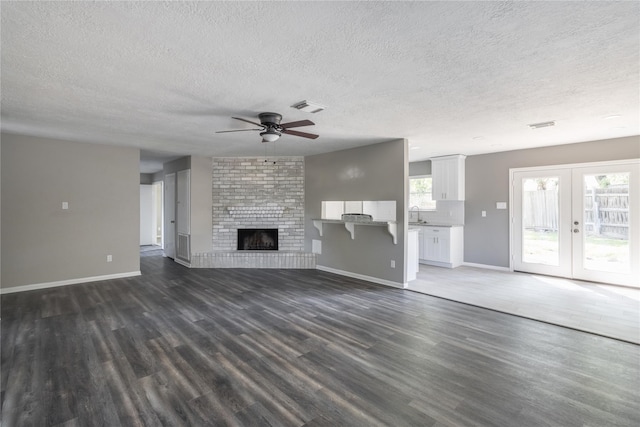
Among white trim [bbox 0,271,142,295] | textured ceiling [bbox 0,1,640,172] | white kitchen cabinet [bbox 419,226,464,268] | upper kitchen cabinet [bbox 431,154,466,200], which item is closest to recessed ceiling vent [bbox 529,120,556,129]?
textured ceiling [bbox 0,1,640,172]

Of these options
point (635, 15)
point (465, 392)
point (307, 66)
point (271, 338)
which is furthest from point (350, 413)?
point (635, 15)

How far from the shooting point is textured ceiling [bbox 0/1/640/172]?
171 cm

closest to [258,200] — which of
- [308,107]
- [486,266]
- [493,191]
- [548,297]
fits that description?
[308,107]

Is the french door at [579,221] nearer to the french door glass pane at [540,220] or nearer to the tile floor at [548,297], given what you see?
the french door glass pane at [540,220]

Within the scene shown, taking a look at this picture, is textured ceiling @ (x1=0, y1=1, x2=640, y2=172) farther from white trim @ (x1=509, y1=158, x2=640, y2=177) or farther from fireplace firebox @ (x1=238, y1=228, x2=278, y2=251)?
fireplace firebox @ (x1=238, y1=228, x2=278, y2=251)

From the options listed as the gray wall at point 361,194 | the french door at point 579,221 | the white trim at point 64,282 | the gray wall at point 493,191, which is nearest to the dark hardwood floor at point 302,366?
the white trim at point 64,282

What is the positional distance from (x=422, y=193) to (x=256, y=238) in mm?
4178

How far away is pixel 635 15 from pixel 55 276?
7.26m

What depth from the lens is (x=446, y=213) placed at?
276 inches

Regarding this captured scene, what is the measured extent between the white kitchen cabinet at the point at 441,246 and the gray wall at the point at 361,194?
6.59ft

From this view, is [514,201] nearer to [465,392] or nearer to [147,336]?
[465,392]

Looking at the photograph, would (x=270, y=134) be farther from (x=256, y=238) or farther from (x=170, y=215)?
(x=170, y=215)

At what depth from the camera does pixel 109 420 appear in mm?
1849

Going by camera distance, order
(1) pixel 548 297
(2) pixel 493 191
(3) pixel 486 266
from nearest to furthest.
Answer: (1) pixel 548 297, (2) pixel 493 191, (3) pixel 486 266
